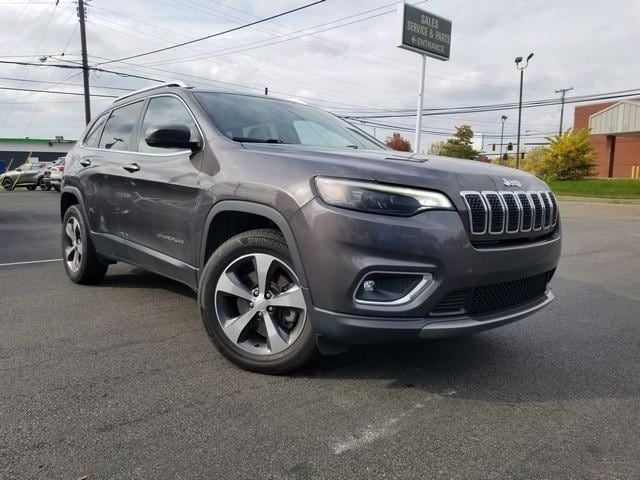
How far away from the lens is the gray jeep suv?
2.63 metres

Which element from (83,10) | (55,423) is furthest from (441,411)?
(83,10)

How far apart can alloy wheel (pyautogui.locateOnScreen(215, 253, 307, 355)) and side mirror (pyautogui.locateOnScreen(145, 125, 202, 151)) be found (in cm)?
90

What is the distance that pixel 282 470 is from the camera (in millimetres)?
2182

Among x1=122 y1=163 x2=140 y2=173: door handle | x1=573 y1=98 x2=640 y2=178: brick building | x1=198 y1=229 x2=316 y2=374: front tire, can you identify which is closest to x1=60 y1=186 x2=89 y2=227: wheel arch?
x1=122 y1=163 x2=140 y2=173: door handle

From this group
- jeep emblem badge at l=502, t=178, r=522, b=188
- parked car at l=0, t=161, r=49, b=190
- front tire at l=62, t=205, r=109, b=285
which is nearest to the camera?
jeep emblem badge at l=502, t=178, r=522, b=188

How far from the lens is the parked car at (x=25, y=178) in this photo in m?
29.3

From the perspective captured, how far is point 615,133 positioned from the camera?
38.5 meters

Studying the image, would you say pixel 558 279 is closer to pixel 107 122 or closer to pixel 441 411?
pixel 441 411

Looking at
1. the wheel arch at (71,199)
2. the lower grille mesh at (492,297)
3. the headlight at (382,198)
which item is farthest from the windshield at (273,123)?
the wheel arch at (71,199)

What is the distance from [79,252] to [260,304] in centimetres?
306

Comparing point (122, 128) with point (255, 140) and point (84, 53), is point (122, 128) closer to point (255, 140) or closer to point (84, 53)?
point (255, 140)

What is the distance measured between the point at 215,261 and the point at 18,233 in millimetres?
8239

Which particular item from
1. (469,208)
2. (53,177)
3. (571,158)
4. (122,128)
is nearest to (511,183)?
(469,208)

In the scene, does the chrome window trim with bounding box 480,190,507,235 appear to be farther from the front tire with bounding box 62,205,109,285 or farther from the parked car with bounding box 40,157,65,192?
the parked car with bounding box 40,157,65,192
